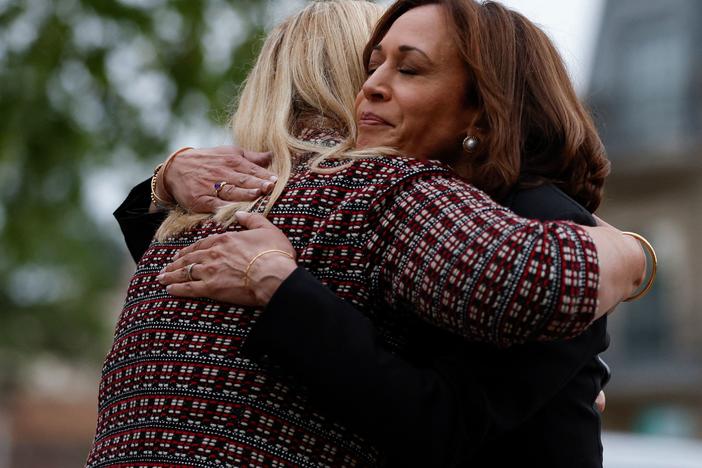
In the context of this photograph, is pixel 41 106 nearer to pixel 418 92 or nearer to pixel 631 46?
pixel 418 92

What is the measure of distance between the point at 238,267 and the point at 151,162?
6.03 metres

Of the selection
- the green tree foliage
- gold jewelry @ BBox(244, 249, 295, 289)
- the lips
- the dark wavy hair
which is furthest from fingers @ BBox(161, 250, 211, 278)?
the green tree foliage

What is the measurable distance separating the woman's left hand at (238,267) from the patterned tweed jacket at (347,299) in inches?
1.4

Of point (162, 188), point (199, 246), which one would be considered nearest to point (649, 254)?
point (199, 246)

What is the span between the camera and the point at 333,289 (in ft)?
7.51

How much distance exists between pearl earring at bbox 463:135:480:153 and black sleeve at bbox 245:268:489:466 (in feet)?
1.66

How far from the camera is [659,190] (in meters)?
21.5

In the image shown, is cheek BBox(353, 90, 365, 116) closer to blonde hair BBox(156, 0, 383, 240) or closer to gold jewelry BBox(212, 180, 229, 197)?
blonde hair BBox(156, 0, 383, 240)

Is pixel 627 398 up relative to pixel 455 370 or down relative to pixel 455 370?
down

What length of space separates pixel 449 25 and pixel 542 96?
0.26 meters

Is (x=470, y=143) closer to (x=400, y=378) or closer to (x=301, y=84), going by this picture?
(x=301, y=84)

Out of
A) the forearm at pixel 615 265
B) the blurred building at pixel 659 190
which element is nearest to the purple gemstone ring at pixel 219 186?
the forearm at pixel 615 265

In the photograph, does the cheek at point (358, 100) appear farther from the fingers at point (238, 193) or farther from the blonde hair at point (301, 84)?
the fingers at point (238, 193)

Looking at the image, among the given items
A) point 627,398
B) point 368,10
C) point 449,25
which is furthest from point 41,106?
point 627,398
